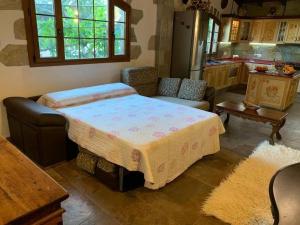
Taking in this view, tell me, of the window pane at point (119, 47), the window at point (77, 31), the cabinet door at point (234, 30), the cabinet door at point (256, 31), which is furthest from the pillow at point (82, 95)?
the cabinet door at point (256, 31)

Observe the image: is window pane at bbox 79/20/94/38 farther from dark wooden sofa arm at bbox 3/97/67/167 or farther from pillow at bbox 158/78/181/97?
pillow at bbox 158/78/181/97

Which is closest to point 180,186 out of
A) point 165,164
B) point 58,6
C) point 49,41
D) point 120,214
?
point 165,164

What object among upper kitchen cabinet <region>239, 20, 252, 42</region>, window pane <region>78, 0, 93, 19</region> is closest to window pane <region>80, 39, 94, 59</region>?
window pane <region>78, 0, 93, 19</region>

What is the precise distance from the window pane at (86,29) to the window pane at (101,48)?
155 mm

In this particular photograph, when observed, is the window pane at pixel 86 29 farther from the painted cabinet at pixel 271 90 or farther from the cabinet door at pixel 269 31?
the cabinet door at pixel 269 31

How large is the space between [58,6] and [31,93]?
1169 millimetres

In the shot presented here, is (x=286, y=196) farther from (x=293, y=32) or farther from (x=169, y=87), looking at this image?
(x=293, y=32)

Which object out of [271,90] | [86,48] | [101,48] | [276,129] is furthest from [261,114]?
[86,48]

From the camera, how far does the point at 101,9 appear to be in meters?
3.51

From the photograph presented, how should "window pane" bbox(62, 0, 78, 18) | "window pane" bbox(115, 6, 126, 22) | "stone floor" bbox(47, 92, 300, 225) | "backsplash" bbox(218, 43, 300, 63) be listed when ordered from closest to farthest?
"stone floor" bbox(47, 92, 300, 225), "window pane" bbox(62, 0, 78, 18), "window pane" bbox(115, 6, 126, 22), "backsplash" bbox(218, 43, 300, 63)

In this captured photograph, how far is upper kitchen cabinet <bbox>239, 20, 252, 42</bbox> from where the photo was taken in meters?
6.99

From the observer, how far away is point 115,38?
3.79 m

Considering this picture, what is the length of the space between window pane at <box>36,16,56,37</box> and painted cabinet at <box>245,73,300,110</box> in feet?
13.4

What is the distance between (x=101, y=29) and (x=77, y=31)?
0.42 metres
